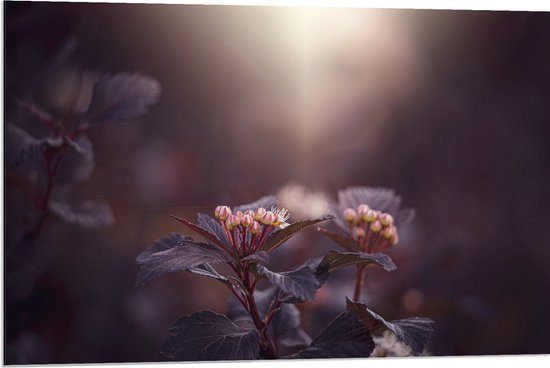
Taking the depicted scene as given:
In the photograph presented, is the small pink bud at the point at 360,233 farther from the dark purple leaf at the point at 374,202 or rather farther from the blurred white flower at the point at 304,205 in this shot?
the blurred white flower at the point at 304,205

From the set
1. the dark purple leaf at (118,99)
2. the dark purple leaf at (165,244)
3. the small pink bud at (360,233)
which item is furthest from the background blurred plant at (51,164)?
the small pink bud at (360,233)

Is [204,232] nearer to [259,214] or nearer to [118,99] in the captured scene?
[259,214]

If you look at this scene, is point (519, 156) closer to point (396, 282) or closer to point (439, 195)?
point (439, 195)

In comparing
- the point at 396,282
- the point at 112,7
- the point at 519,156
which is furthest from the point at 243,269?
the point at 519,156

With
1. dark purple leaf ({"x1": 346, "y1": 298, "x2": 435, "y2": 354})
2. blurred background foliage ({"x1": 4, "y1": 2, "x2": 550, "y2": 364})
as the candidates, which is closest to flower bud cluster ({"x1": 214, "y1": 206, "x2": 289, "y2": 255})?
dark purple leaf ({"x1": 346, "y1": 298, "x2": 435, "y2": 354})

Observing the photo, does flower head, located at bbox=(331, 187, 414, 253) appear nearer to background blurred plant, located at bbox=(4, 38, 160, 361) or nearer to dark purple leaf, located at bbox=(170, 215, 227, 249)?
dark purple leaf, located at bbox=(170, 215, 227, 249)

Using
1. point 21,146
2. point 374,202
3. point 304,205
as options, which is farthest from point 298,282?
point 304,205
